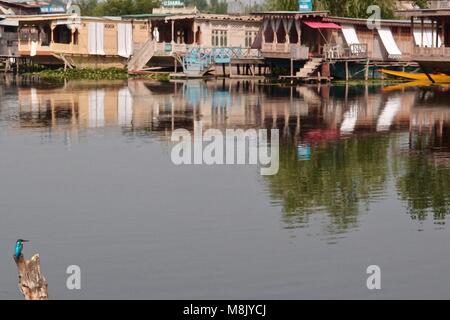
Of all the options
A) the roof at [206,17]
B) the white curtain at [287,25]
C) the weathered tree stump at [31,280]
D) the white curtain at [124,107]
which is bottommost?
the white curtain at [124,107]

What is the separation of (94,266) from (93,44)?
62064mm

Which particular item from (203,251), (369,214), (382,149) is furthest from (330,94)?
(203,251)

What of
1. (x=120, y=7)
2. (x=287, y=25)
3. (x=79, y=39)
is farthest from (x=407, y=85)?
(x=120, y=7)

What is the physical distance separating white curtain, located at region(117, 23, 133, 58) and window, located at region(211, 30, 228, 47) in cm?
881

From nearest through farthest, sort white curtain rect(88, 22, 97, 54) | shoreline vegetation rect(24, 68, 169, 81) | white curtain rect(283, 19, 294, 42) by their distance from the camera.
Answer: white curtain rect(283, 19, 294, 42), shoreline vegetation rect(24, 68, 169, 81), white curtain rect(88, 22, 97, 54)

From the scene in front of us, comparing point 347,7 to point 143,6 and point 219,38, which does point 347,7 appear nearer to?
point 219,38

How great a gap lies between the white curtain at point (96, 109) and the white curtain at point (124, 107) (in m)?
0.76

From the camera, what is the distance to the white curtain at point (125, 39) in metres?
80.1

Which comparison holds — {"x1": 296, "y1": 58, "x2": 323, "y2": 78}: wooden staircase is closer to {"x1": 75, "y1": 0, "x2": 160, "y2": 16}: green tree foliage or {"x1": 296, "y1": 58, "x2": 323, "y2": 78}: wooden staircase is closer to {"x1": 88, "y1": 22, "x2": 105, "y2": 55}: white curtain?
{"x1": 88, "y1": 22, "x2": 105, "y2": 55}: white curtain

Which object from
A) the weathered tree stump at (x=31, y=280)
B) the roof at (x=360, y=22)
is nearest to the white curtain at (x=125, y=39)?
the roof at (x=360, y=22)

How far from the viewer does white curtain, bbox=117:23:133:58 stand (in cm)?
8006

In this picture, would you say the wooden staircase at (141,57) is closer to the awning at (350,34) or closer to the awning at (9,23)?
the awning at (350,34)

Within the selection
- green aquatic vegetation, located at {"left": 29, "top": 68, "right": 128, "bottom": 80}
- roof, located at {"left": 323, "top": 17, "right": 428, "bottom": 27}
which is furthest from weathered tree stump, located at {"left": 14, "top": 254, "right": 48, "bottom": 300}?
green aquatic vegetation, located at {"left": 29, "top": 68, "right": 128, "bottom": 80}

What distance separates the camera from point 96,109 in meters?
47.2
